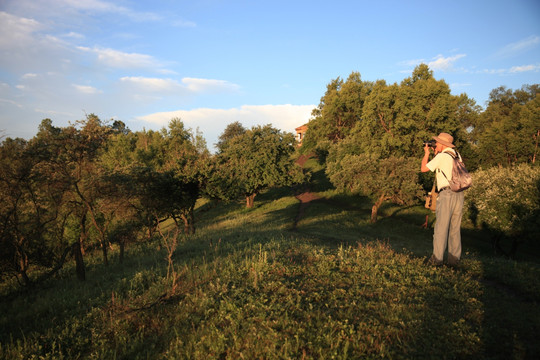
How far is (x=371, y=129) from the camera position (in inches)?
1588

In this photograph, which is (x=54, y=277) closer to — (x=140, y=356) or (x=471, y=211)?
(x=140, y=356)

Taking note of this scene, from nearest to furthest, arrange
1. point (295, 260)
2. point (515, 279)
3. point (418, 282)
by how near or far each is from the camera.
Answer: point (418, 282) < point (515, 279) < point (295, 260)

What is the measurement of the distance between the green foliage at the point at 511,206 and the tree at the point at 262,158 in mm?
20094

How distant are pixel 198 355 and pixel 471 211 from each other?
27.5 m

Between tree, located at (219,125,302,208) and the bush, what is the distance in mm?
20142

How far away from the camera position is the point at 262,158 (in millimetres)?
36000

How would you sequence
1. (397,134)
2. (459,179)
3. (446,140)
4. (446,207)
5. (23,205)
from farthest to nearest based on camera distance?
(397,134) → (23,205) → (446,140) → (446,207) → (459,179)

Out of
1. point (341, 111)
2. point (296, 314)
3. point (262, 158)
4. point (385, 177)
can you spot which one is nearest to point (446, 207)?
point (296, 314)

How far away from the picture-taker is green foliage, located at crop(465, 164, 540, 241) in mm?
19422

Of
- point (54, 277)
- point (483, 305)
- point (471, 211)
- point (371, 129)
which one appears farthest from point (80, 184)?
point (371, 129)

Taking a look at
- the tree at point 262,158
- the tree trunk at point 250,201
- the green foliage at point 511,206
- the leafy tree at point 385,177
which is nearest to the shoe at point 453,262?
the green foliage at point 511,206

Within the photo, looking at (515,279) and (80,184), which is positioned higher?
(80,184)

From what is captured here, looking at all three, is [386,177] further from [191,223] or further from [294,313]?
[294,313]

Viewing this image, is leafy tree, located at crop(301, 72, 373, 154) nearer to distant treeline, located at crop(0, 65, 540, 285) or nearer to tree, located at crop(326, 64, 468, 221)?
distant treeline, located at crop(0, 65, 540, 285)
